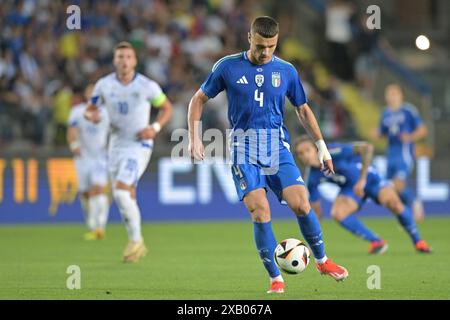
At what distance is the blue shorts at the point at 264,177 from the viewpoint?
9.54 metres

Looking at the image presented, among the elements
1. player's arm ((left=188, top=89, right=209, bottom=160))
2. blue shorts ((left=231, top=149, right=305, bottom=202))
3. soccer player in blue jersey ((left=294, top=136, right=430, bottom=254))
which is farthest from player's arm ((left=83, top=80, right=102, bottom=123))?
blue shorts ((left=231, top=149, right=305, bottom=202))

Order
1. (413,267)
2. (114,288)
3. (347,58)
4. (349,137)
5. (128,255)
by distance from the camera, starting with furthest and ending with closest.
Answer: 1. (347,58)
2. (349,137)
3. (128,255)
4. (413,267)
5. (114,288)

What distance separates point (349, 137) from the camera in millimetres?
21484

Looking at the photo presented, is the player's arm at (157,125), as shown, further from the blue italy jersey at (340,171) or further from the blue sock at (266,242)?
the blue sock at (266,242)

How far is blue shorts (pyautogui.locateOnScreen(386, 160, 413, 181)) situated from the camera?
19.3m

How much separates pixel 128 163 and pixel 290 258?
13.4 feet

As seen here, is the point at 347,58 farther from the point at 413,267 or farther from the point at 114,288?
the point at 114,288

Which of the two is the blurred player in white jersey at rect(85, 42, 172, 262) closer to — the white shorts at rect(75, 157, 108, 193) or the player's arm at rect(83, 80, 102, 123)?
the player's arm at rect(83, 80, 102, 123)

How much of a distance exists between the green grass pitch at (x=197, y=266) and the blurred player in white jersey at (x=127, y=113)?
1.14 metres

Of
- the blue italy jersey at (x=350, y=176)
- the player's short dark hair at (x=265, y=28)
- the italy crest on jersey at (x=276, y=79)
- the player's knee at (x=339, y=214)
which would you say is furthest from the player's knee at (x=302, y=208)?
the player's knee at (x=339, y=214)

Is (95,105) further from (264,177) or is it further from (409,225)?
(264,177)

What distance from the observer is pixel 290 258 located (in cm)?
962
